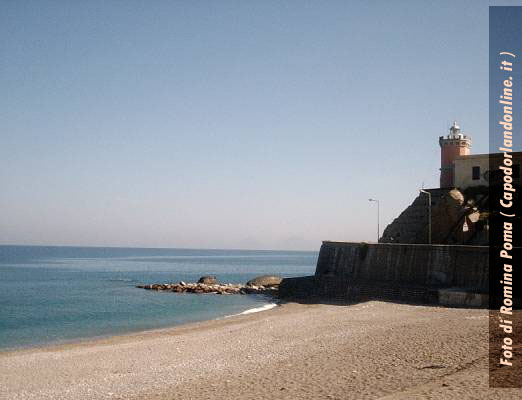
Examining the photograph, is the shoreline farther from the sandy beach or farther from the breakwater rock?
the breakwater rock

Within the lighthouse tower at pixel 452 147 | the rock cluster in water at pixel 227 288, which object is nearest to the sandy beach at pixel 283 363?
the rock cluster in water at pixel 227 288

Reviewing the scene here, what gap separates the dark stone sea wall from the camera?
3241 centimetres

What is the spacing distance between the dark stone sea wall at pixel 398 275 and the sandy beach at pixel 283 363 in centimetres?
566

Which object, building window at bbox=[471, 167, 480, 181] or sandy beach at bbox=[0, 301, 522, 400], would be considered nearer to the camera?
sandy beach at bbox=[0, 301, 522, 400]

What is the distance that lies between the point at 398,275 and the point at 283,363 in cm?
2260

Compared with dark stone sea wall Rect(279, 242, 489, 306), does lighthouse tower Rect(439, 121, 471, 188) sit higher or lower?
higher

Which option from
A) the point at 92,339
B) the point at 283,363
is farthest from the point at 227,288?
the point at 283,363

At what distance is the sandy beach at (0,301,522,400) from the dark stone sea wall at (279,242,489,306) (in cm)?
566

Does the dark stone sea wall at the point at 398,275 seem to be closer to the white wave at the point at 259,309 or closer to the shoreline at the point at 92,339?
the white wave at the point at 259,309

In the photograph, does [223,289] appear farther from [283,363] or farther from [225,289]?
[283,363]

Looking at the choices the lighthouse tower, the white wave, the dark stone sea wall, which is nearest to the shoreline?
the white wave

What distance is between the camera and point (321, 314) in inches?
1210

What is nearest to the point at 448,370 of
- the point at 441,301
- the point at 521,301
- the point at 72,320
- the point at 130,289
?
the point at 521,301

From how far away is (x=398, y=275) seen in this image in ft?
125
